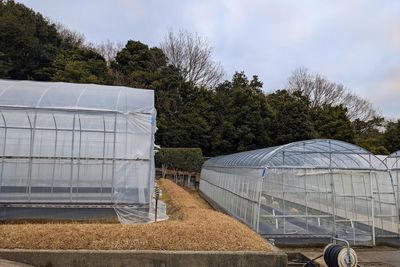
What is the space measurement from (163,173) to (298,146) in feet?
61.2

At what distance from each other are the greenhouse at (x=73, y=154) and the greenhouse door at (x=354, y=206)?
5.65 metres

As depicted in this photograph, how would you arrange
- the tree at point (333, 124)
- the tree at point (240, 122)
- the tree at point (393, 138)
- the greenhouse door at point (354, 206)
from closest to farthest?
the greenhouse door at point (354, 206), the tree at point (240, 122), the tree at point (393, 138), the tree at point (333, 124)

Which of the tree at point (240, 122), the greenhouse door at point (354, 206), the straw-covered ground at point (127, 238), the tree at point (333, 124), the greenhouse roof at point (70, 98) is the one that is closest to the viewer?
the straw-covered ground at point (127, 238)

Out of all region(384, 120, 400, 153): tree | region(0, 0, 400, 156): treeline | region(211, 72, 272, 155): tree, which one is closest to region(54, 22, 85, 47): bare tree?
region(0, 0, 400, 156): treeline

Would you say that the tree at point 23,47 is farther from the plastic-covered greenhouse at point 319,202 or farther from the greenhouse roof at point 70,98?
the plastic-covered greenhouse at point 319,202

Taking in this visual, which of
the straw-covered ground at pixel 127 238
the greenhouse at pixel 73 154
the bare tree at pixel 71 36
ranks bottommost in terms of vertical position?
the straw-covered ground at pixel 127 238

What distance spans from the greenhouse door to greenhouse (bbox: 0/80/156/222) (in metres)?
5.65

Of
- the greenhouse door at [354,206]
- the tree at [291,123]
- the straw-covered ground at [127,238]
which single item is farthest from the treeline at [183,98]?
the straw-covered ground at [127,238]

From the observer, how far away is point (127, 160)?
11562mm

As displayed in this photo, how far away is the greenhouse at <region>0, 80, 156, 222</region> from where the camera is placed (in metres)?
11.0

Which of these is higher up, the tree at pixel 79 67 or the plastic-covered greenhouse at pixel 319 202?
the tree at pixel 79 67

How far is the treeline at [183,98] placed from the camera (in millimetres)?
32844

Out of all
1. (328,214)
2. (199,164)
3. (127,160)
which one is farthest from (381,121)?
(127,160)

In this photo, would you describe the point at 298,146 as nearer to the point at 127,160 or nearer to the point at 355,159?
the point at 355,159
